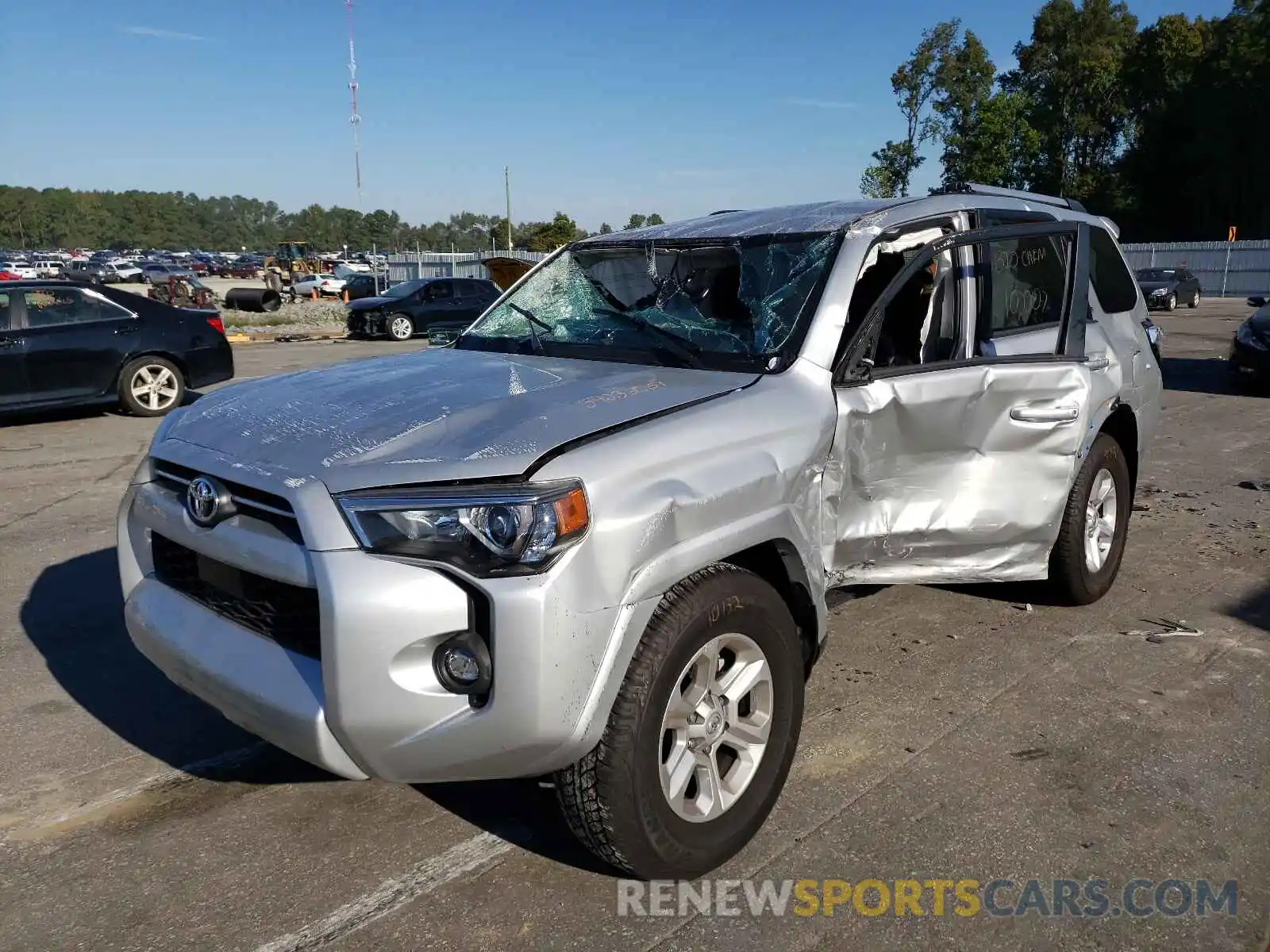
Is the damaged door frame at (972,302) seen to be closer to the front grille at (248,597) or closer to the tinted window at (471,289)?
the front grille at (248,597)

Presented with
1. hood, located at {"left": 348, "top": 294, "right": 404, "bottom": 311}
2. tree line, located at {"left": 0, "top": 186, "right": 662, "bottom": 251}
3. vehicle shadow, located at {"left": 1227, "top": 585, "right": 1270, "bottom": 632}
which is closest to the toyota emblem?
vehicle shadow, located at {"left": 1227, "top": 585, "right": 1270, "bottom": 632}

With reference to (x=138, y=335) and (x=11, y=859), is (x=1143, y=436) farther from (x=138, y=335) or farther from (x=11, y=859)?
(x=138, y=335)

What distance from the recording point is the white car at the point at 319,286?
43.8 metres

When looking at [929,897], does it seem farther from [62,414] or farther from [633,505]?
[62,414]

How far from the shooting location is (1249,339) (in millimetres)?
12211

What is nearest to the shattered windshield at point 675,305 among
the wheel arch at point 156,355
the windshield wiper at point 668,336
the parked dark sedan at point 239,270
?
the windshield wiper at point 668,336

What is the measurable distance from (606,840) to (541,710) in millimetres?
449

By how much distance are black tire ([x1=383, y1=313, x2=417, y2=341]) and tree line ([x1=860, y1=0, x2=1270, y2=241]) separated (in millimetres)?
36867

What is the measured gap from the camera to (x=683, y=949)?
2518mm

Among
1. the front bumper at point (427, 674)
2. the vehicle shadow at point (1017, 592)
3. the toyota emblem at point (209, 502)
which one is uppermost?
the toyota emblem at point (209, 502)

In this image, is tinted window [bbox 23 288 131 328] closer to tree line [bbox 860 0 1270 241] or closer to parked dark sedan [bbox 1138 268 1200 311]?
parked dark sedan [bbox 1138 268 1200 311]

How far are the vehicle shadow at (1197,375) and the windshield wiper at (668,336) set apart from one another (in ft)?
31.1

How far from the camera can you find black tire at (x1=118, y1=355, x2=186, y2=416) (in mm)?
10727

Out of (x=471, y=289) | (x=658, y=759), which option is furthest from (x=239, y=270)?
(x=658, y=759)
